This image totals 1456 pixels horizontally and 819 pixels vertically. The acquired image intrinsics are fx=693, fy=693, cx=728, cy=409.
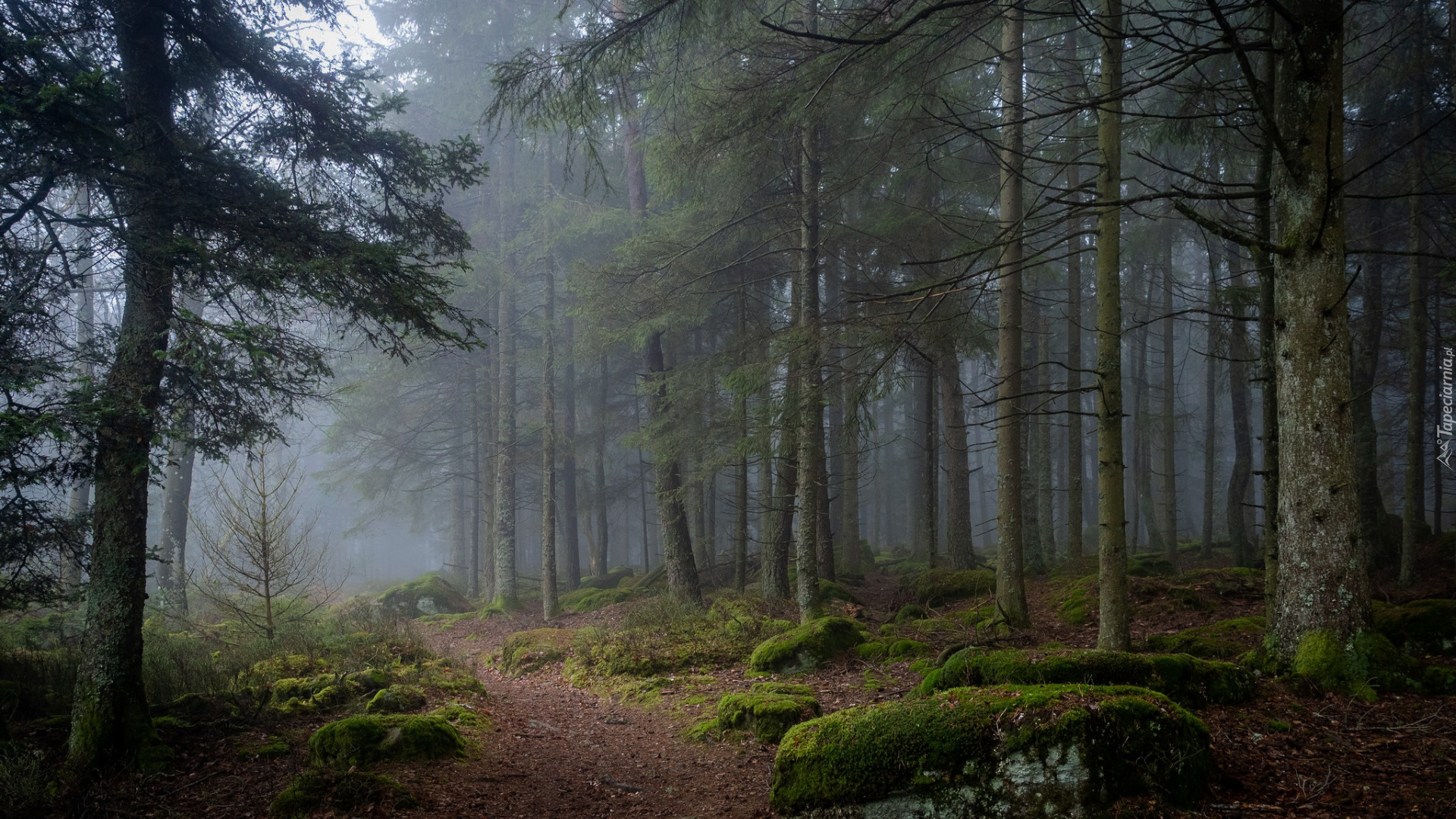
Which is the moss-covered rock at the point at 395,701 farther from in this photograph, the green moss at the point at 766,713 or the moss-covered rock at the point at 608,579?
the moss-covered rock at the point at 608,579

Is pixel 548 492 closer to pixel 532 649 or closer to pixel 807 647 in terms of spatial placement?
pixel 532 649

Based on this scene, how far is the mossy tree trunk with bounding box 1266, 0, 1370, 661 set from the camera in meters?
5.49

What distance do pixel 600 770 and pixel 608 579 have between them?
56.1ft

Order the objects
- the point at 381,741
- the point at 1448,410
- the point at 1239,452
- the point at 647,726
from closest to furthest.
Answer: the point at 381,741 → the point at 1448,410 → the point at 647,726 → the point at 1239,452

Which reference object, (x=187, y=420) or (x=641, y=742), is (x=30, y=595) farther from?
(x=641, y=742)

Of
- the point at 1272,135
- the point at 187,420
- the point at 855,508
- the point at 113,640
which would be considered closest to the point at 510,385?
the point at 855,508

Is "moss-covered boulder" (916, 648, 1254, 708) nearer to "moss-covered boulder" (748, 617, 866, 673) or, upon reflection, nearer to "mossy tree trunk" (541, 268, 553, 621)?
"moss-covered boulder" (748, 617, 866, 673)

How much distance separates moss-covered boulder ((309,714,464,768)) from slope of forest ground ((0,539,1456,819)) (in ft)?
0.40

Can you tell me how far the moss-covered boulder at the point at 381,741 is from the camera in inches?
249

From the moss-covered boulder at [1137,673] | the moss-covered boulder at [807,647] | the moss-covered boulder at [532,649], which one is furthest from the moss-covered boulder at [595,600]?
the moss-covered boulder at [1137,673]

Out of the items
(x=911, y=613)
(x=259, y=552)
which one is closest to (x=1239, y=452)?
(x=911, y=613)

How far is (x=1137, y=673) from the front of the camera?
5434 mm

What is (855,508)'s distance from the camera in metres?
19.4

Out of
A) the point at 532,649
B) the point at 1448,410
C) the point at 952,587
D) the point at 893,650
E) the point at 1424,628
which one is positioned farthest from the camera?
the point at 952,587
